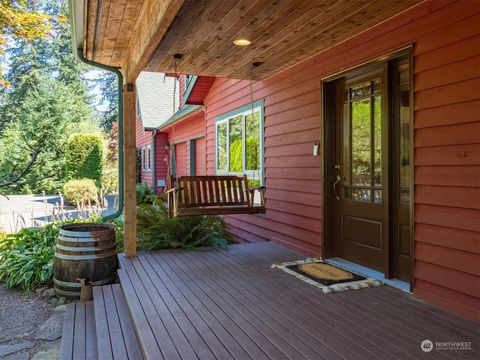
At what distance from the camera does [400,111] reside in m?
3.32

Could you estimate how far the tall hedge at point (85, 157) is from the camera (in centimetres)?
1568

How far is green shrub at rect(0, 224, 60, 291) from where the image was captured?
4445 mm

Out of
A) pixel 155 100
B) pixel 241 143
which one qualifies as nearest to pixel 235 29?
pixel 241 143

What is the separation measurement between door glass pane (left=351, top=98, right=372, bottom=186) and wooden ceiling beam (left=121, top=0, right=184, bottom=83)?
2.01m

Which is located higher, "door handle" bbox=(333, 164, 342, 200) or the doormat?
"door handle" bbox=(333, 164, 342, 200)

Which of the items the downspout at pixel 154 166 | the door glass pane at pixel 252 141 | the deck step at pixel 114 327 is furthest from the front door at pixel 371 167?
the downspout at pixel 154 166

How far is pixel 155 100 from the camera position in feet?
50.4

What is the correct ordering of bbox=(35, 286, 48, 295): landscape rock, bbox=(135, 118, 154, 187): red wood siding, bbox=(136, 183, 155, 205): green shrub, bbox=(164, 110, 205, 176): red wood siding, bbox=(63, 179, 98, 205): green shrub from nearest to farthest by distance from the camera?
1. bbox=(35, 286, 48, 295): landscape rock
2. bbox=(164, 110, 205, 176): red wood siding
3. bbox=(136, 183, 155, 205): green shrub
4. bbox=(63, 179, 98, 205): green shrub
5. bbox=(135, 118, 154, 187): red wood siding

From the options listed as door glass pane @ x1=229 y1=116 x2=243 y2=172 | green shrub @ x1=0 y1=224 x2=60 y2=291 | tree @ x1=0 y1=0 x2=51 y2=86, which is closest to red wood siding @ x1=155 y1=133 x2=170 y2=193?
tree @ x1=0 y1=0 x2=51 y2=86

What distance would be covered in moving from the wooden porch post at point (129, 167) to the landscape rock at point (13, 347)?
148 cm

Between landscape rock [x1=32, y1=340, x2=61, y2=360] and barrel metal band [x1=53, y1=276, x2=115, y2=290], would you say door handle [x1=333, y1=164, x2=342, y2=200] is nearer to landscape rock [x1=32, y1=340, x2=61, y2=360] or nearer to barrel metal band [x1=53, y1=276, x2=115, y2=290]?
barrel metal band [x1=53, y1=276, x2=115, y2=290]

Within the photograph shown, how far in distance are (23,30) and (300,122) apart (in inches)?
219

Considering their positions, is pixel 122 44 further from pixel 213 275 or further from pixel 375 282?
pixel 375 282

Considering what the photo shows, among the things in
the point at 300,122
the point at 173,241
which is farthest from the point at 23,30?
the point at 300,122
